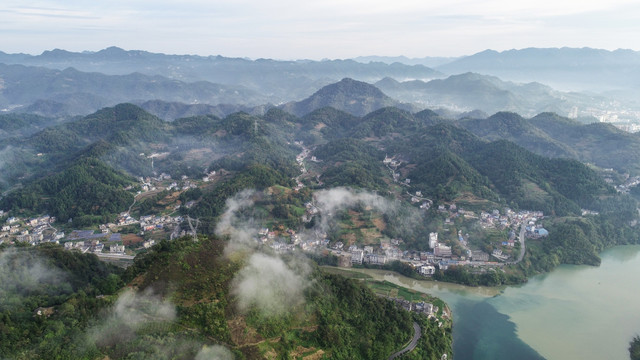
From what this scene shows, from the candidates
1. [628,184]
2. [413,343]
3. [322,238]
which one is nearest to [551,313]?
[413,343]

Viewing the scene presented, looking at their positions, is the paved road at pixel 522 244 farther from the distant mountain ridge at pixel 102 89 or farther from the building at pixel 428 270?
the distant mountain ridge at pixel 102 89

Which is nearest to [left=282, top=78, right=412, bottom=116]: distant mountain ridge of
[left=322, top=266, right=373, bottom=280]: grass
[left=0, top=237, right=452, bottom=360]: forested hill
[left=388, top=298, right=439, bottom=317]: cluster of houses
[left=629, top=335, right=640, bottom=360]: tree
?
[left=322, top=266, right=373, bottom=280]: grass

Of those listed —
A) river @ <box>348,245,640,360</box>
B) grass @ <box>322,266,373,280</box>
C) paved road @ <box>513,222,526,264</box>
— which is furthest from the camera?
paved road @ <box>513,222,526,264</box>

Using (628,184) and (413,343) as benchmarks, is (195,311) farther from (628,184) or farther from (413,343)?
(628,184)

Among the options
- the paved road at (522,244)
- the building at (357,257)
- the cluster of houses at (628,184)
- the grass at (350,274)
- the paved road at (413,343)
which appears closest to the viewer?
the paved road at (413,343)

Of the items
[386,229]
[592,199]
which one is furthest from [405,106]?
[386,229]

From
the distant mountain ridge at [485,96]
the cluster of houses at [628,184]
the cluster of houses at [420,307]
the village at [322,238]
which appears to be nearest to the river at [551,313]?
the cluster of houses at [420,307]

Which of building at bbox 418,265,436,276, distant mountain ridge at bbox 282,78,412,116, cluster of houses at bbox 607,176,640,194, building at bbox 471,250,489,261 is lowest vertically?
building at bbox 418,265,436,276

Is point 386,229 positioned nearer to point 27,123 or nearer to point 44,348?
point 44,348

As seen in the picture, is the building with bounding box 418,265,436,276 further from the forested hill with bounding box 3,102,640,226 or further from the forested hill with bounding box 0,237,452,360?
the forested hill with bounding box 3,102,640,226
